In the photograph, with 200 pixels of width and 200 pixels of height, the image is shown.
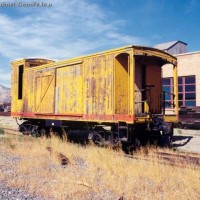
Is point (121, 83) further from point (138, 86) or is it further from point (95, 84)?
point (138, 86)

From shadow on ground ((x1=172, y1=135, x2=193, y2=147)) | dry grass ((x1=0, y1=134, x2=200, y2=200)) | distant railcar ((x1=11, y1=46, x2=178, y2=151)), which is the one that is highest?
distant railcar ((x1=11, y1=46, x2=178, y2=151))

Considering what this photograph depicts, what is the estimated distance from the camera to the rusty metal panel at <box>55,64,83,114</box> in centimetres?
1087

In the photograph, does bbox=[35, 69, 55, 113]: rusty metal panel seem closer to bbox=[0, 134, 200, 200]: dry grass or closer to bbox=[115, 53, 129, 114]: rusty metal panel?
bbox=[115, 53, 129, 114]: rusty metal panel

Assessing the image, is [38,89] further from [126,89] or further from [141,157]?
[141,157]

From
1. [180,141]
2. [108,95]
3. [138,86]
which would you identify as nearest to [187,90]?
[180,141]

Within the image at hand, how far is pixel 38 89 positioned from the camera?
13.2 m

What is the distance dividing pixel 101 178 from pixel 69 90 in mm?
5709

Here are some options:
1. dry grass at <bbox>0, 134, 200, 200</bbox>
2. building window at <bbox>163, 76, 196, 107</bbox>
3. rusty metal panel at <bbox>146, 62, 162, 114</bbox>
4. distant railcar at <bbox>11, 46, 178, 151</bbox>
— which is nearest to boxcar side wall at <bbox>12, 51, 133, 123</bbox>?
distant railcar at <bbox>11, 46, 178, 151</bbox>

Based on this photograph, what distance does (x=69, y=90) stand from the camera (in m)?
11.3

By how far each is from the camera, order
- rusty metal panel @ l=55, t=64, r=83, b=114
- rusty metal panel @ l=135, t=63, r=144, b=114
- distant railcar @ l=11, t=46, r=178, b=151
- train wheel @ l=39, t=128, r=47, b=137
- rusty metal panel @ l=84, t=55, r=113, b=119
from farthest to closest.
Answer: train wheel @ l=39, t=128, r=47, b=137
rusty metal panel @ l=55, t=64, r=83, b=114
rusty metal panel @ l=135, t=63, r=144, b=114
rusty metal panel @ l=84, t=55, r=113, b=119
distant railcar @ l=11, t=46, r=178, b=151

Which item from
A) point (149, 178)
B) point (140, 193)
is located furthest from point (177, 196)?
point (149, 178)

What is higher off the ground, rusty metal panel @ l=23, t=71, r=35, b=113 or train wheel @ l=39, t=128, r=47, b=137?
rusty metal panel @ l=23, t=71, r=35, b=113

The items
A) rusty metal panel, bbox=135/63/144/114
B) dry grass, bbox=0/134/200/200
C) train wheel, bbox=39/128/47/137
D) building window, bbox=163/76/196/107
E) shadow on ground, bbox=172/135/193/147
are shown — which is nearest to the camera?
dry grass, bbox=0/134/200/200

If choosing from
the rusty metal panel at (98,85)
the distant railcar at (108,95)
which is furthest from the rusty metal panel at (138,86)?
the rusty metal panel at (98,85)
